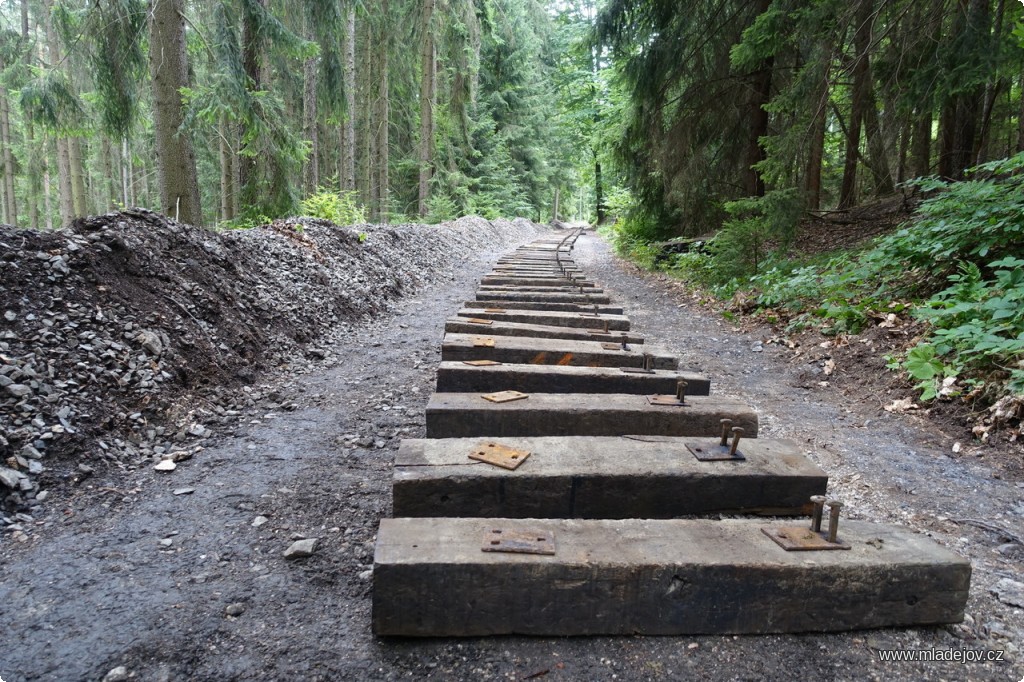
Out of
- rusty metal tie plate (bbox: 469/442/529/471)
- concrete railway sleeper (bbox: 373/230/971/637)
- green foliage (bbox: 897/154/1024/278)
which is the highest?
green foliage (bbox: 897/154/1024/278)

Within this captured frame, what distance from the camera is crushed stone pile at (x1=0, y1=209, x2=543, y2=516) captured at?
2.39 m

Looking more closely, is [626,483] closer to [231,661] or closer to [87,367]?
[231,661]

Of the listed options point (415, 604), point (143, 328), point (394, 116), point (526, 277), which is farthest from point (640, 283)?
point (394, 116)

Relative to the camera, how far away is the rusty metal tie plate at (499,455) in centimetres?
191

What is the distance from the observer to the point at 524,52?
1026 inches

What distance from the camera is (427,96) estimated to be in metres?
17.6

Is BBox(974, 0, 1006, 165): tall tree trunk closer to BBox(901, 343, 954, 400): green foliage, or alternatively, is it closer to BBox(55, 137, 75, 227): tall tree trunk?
BBox(901, 343, 954, 400): green foliage

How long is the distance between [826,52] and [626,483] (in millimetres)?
6885

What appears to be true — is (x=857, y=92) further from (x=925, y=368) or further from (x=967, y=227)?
(x=925, y=368)

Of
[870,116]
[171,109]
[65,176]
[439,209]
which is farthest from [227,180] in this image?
[870,116]

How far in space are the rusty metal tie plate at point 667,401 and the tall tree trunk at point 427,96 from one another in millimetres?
16626

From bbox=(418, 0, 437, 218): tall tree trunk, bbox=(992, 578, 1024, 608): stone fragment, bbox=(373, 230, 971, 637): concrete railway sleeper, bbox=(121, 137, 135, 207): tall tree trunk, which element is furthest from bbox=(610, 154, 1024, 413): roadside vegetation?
bbox=(121, 137, 135, 207): tall tree trunk

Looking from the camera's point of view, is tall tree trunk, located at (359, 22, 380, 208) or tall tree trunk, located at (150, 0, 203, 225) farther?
tall tree trunk, located at (359, 22, 380, 208)

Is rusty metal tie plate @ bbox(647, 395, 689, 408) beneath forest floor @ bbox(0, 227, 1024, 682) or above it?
above
